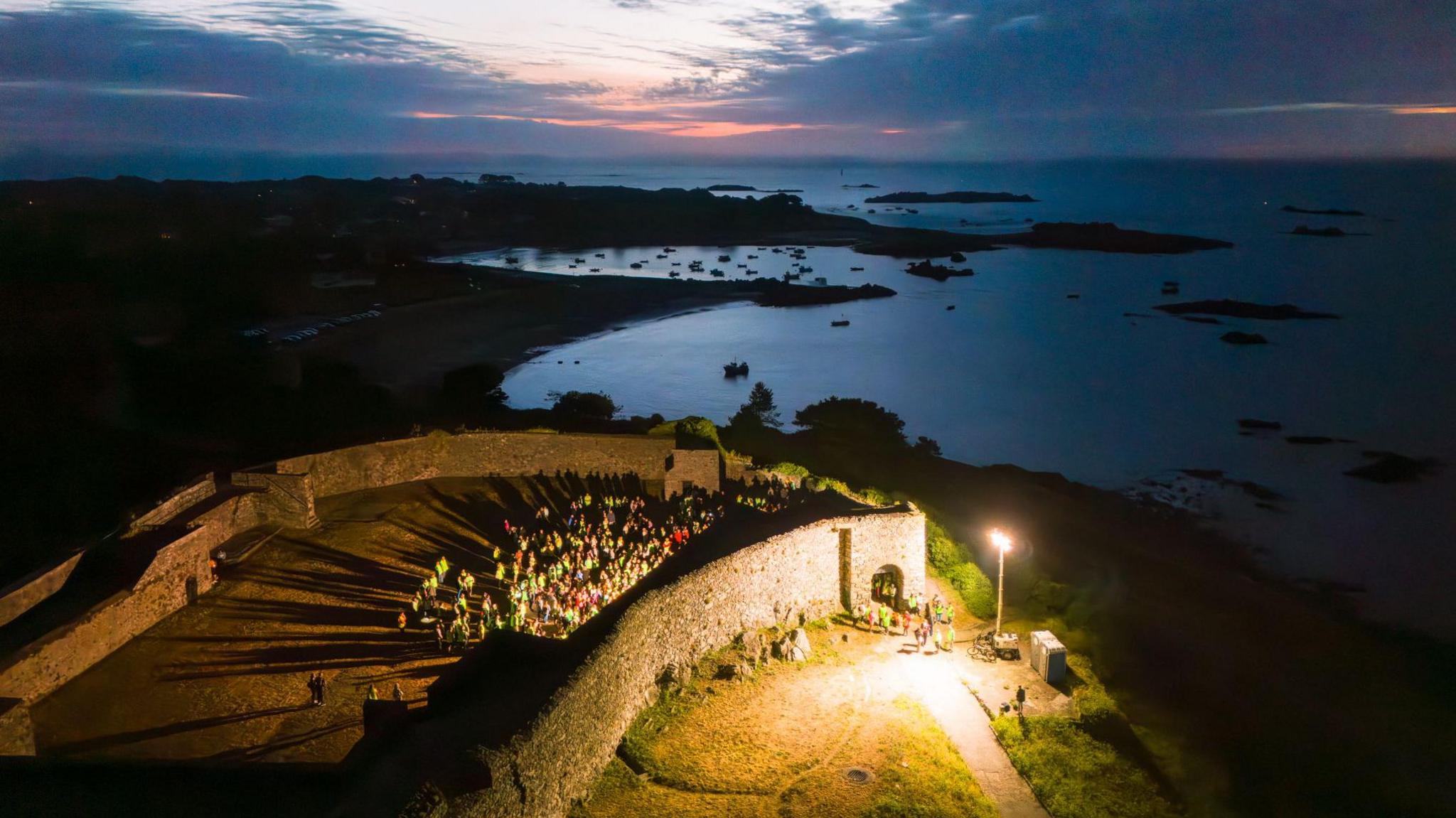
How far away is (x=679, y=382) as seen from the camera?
41469 mm

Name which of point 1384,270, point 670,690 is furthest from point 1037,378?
point 1384,270

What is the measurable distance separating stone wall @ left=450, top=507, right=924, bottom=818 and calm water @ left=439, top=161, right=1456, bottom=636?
59.6ft

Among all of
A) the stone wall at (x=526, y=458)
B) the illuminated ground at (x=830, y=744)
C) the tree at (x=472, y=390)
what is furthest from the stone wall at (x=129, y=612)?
the tree at (x=472, y=390)

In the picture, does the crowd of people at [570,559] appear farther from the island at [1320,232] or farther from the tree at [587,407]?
the island at [1320,232]

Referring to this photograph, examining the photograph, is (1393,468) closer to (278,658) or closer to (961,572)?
(961,572)

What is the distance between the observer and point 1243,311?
201ft

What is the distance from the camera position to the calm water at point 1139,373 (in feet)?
99.0

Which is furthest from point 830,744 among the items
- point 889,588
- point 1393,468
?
point 1393,468

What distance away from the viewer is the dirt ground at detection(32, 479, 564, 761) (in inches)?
395

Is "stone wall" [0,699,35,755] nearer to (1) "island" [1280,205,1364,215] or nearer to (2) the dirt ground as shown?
(2) the dirt ground

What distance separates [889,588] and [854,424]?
49.8 ft

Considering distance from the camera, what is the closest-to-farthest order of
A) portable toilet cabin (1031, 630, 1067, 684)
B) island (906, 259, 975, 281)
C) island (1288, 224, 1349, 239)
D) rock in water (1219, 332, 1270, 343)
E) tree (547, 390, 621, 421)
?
portable toilet cabin (1031, 630, 1067, 684), tree (547, 390, 621, 421), rock in water (1219, 332, 1270, 343), island (906, 259, 975, 281), island (1288, 224, 1349, 239)

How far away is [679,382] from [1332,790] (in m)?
31.2

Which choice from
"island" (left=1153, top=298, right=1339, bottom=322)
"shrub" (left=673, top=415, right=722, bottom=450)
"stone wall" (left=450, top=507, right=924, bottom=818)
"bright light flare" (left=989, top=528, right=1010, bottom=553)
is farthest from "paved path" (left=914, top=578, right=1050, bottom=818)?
"island" (left=1153, top=298, right=1339, bottom=322)
